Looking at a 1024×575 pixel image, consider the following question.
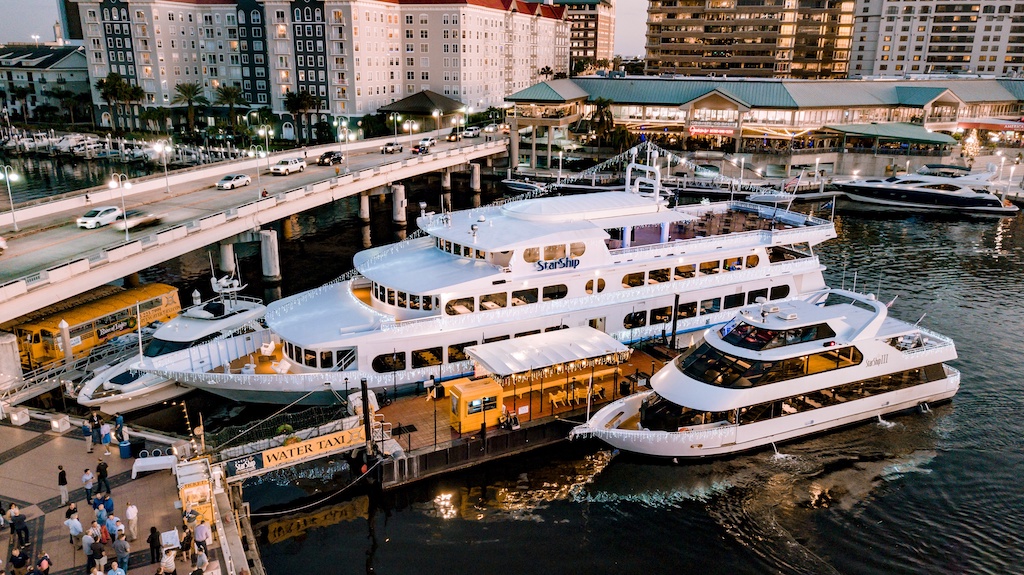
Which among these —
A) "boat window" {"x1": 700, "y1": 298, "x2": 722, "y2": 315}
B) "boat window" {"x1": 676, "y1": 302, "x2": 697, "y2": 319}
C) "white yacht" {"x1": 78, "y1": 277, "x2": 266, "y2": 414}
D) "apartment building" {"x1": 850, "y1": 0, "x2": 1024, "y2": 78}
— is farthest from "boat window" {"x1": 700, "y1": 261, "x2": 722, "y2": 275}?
"apartment building" {"x1": 850, "y1": 0, "x2": 1024, "y2": 78}

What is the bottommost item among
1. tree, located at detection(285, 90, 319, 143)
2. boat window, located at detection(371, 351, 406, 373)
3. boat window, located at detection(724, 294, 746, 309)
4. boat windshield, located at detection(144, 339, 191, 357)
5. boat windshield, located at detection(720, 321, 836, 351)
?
boat windshield, located at detection(144, 339, 191, 357)

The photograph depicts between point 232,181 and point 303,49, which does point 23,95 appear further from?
point 232,181

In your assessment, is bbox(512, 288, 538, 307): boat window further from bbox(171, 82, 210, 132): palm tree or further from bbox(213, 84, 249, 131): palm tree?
bbox(171, 82, 210, 132): palm tree

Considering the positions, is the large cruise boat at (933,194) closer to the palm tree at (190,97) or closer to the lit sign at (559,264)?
the lit sign at (559,264)

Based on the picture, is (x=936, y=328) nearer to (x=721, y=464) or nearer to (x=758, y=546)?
(x=721, y=464)

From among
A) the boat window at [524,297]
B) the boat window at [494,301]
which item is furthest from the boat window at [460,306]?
the boat window at [524,297]

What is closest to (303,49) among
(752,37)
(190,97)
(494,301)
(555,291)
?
(190,97)
